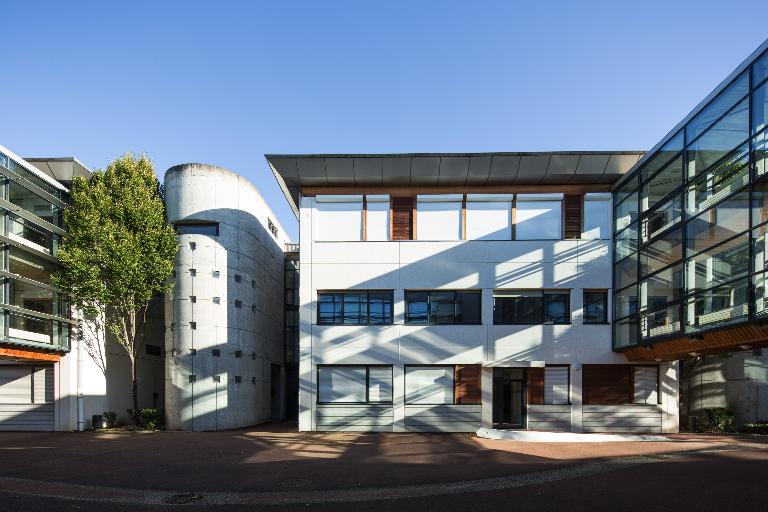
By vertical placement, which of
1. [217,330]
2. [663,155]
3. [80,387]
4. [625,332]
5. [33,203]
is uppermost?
[663,155]

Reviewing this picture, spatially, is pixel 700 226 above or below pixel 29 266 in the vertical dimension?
above

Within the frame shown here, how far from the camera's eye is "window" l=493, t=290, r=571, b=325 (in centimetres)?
2447

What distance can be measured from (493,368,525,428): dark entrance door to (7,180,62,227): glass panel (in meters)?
19.4

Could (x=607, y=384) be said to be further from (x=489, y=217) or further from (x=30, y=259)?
(x=30, y=259)

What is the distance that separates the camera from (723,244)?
648 inches

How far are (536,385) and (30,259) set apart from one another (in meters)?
20.8

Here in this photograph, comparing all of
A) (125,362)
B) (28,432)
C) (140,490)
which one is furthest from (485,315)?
(28,432)

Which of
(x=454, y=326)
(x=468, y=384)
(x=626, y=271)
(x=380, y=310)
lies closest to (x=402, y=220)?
(x=380, y=310)

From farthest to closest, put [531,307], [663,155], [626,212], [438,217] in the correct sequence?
[438,217] < [531,307] < [626,212] < [663,155]

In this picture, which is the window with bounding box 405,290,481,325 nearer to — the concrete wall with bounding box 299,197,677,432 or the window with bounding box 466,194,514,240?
the concrete wall with bounding box 299,197,677,432

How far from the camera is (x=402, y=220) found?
24.9 m

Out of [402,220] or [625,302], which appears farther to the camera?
[402,220]

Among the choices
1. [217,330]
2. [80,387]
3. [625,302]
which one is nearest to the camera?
[625,302]

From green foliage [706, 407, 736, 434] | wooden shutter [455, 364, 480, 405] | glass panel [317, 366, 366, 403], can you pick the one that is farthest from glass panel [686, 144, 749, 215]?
glass panel [317, 366, 366, 403]
